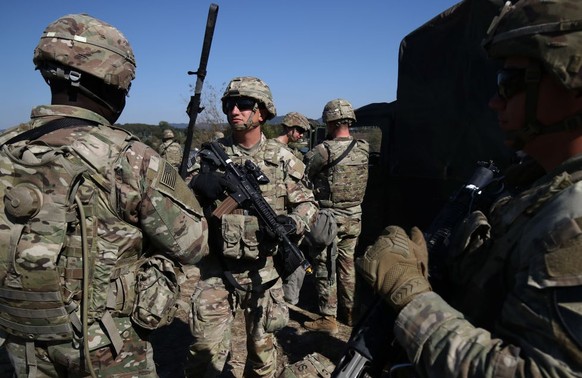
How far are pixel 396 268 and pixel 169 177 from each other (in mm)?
1061

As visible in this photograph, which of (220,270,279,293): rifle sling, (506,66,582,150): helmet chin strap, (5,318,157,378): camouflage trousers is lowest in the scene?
(220,270,279,293): rifle sling

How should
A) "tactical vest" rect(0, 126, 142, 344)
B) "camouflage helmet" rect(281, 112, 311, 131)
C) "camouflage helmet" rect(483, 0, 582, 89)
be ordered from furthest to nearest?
"camouflage helmet" rect(281, 112, 311, 131), "tactical vest" rect(0, 126, 142, 344), "camouflage helmet" rect(483, 0, 582, 89)

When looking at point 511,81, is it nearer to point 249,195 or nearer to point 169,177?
point 169,177

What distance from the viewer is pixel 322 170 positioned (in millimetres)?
4805

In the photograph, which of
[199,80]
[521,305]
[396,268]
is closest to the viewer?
[521,305]

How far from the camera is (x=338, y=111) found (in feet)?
15.8

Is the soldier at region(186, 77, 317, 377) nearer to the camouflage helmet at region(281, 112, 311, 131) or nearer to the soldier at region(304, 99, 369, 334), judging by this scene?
the soldier at region(304, 99, 369, 334)

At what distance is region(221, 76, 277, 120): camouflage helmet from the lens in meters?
2.91

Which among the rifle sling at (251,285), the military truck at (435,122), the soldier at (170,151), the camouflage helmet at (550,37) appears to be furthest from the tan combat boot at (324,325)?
the soldier at (170,151)

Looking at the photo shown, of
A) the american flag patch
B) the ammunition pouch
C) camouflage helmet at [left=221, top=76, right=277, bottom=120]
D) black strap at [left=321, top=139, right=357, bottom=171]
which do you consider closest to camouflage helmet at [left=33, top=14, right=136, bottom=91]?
the american flag patch

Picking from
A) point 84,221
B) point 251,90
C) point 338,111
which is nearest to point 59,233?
point 84,221

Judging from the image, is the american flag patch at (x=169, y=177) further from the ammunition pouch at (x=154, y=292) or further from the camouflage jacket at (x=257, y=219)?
the camouflage jacket at (x=257, y=219)

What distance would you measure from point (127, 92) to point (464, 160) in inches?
125

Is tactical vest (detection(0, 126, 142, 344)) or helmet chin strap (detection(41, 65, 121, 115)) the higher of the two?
helmet chin strap (detection(41, 65, 121, 115))
